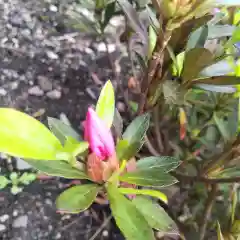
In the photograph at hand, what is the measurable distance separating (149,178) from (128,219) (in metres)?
0.08

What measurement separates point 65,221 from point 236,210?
428mm

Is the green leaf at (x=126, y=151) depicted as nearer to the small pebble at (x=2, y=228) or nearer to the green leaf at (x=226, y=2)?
the green leaf at (x=226, y=2)

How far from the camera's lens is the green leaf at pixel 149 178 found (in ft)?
2.35

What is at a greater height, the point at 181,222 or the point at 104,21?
the point at 104,21

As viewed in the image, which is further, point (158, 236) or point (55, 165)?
point (158, 236)

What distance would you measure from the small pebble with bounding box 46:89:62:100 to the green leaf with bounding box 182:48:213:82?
2.12 feet

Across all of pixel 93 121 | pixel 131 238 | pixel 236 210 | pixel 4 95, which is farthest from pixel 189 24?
pixel 4 95

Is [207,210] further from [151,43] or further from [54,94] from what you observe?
A: [54,94]

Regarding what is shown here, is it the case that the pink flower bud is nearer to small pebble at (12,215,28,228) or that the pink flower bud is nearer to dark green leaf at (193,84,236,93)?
dark green leaf at (193,84,236,93)

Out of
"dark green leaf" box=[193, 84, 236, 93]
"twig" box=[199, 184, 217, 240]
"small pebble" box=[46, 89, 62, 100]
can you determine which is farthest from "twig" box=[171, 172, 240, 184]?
"small pebble" box=[46, 89, 62, 100]

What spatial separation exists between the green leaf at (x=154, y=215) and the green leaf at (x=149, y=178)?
0.09 m

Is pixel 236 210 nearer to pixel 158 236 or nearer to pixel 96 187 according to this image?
pixel 158 236

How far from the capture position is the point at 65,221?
1.17 m

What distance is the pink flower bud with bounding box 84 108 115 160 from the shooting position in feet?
2.13
